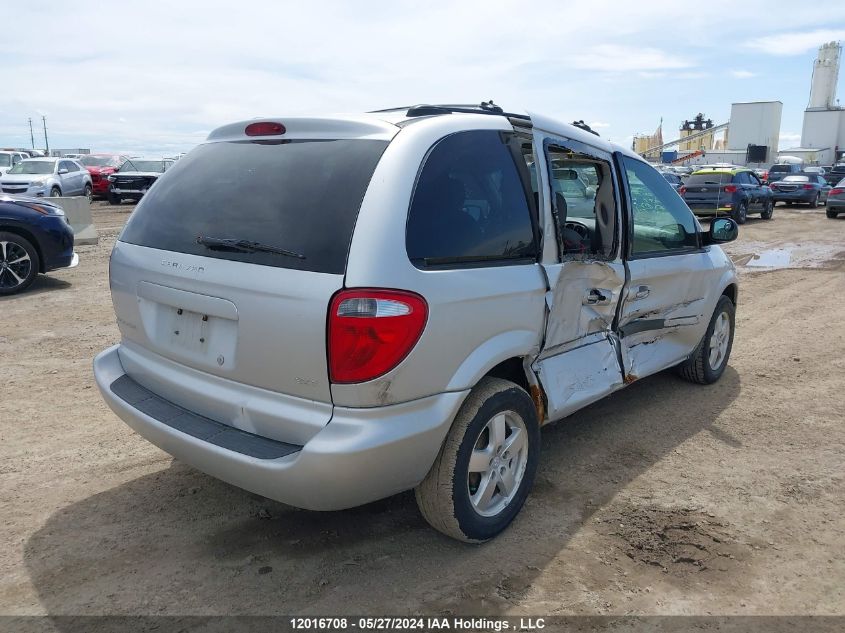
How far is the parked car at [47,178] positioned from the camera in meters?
19.5

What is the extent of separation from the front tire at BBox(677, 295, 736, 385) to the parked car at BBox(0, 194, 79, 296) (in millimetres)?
7316

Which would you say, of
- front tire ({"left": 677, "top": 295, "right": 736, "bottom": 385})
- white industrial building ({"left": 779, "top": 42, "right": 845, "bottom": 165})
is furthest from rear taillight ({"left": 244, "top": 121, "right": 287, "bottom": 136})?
white industrial building ({"left": 779, "top": 42, "right": 845, "bottom": 165})

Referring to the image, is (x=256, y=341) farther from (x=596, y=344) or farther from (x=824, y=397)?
(x=824, y=397)

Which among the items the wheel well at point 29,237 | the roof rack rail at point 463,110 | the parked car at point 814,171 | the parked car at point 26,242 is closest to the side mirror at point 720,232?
the roof rack rail at point 463,110

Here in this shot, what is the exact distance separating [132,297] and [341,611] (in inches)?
66.9

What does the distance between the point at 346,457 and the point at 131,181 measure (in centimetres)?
2317

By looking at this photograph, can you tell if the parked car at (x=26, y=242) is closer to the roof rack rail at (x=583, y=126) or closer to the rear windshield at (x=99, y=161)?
the roof rack rail at (x=583, y=126)

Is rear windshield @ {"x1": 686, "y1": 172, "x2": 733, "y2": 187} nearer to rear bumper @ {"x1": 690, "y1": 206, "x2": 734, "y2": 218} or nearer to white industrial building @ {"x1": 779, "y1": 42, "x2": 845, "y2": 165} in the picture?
rear bumper @ {"x1": 690, "y1": 206, "x2": 734, "y2": 218}

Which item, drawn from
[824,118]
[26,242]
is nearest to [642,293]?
[26,242]

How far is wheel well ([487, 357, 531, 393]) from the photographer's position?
3154mm

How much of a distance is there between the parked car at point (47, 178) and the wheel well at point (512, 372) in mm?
18649

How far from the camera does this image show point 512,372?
330 cm

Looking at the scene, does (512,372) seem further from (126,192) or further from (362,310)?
(126,192)

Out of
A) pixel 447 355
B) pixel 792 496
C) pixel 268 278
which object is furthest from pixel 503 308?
pixel 792 496
